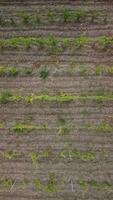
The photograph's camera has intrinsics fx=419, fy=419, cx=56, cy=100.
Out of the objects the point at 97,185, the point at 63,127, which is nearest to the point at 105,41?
the point at 63,127

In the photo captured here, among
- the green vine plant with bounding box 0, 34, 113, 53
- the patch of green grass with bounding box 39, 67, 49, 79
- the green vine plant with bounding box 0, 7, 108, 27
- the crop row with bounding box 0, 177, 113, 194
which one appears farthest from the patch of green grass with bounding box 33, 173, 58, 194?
the green vine plant with bounding box 0, 7, 108, 27

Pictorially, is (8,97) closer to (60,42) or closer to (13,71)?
(13,71)

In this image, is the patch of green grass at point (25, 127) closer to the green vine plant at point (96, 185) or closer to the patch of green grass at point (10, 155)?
the patch of green grass at point (10, 155)

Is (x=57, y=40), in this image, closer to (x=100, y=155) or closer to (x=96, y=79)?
(x=96, y=79)

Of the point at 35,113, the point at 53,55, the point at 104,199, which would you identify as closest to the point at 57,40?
the point at 53,55

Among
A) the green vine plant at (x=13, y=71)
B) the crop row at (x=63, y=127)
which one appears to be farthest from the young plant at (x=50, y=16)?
the crop row at (x=63, y=127)

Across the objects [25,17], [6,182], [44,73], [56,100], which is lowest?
[6,182]
